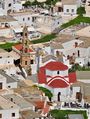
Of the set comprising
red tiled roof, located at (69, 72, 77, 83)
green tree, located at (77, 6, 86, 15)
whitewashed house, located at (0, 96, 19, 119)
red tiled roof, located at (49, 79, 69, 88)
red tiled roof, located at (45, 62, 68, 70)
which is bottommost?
whitewashed house, located at (0, 96, 19, 119)

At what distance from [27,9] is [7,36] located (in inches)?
317

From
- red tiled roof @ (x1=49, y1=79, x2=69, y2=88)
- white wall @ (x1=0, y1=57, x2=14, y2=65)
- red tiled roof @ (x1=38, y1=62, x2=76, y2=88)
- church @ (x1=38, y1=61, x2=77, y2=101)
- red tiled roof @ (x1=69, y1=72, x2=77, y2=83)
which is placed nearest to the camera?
church @ (x1=38, y1=61, x2=77, y2=101)

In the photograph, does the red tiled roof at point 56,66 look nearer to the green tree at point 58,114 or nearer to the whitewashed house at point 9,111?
the green tree at point 58,114

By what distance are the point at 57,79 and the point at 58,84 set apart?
696 millimetres

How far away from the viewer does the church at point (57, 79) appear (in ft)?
175

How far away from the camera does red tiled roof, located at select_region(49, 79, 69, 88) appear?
175 ft

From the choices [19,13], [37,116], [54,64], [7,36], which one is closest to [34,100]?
[37,116]

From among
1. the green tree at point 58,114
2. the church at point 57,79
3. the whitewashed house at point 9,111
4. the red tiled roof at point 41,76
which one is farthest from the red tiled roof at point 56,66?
the whitewashed house at point 9,111

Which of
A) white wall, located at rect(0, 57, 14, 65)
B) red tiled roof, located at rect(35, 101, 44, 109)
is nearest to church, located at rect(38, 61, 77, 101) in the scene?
red tiled roof, located at rect(35, 101, 44, 109)

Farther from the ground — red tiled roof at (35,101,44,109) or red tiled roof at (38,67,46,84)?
red tiled roof at (38,67,46,84)

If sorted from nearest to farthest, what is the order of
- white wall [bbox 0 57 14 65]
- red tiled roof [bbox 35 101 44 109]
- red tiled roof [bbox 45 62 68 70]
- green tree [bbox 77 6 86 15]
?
red tiled roof [bbox 35 101 44 109]
red tiled roof [bbox 45 62 68 70]
white wall [bbox 0 57 14 65]
green tree [bbox 77 6 86 15]

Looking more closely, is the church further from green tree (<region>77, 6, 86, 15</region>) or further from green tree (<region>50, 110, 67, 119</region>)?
green tree (<region>77, 6, 86, 15</region>)

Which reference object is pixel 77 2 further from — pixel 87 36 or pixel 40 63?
pixel 40 63

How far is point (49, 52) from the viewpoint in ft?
204
